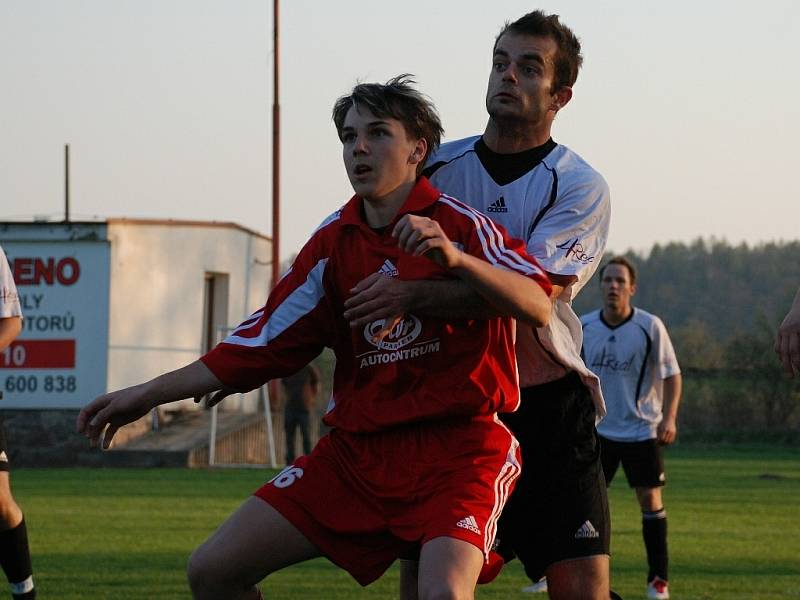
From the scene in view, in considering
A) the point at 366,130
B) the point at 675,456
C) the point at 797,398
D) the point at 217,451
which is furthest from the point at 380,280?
the point at 797,398

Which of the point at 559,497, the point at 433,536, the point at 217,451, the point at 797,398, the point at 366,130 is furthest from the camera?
the point at 797,398

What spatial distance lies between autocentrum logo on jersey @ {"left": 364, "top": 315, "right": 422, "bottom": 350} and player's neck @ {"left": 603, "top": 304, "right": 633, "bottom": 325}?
22.9ft

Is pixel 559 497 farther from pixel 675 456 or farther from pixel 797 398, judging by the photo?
pixel 797 398

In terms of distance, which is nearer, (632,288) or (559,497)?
(559,497)

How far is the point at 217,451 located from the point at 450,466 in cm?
2425

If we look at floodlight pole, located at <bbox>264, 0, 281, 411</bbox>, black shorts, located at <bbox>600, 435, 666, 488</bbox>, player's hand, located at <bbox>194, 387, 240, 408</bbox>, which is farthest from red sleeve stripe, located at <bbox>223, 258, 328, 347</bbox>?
floodlight pole, located at <bbox>264, 0, 281, 411</bbox>

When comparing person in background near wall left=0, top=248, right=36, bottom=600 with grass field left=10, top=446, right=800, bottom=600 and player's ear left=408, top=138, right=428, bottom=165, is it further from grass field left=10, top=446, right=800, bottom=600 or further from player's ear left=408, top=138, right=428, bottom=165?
player's ear left=408, top=138, right=428, bottom=165

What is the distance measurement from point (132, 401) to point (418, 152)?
1.28 m

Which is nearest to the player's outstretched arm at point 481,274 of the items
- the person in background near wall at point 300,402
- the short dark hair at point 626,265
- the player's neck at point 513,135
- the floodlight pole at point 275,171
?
the player's neck at point 513,135

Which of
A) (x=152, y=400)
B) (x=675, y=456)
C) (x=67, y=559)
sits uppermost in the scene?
(x=152, y=400)

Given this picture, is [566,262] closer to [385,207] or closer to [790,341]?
[385,207]

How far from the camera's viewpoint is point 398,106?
495cm

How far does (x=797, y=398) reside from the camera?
40625 millimetres

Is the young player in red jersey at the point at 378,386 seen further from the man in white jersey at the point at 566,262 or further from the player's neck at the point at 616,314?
the player's neck at the point at 616,314
